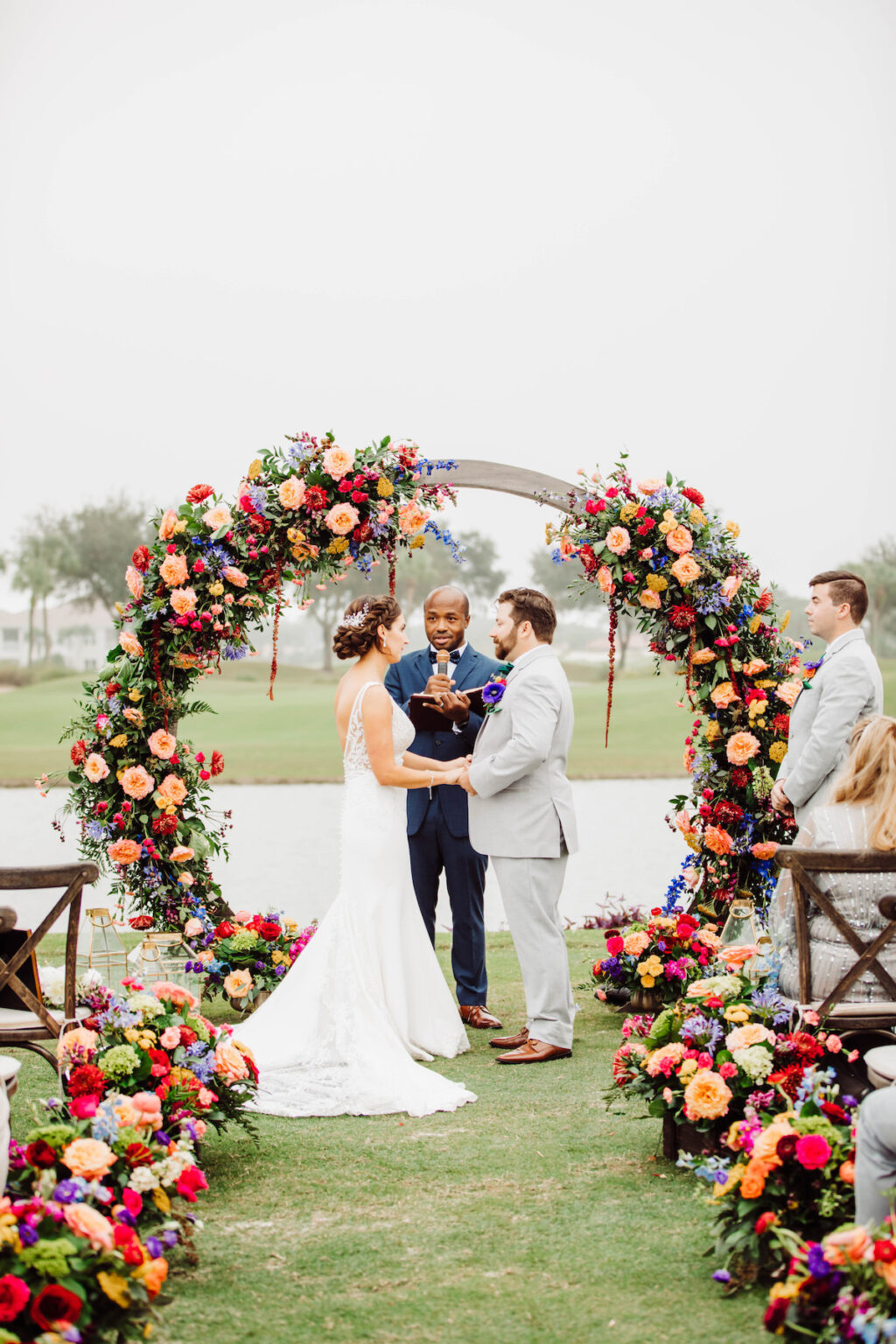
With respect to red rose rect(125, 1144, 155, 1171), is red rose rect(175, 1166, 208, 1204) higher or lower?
lower

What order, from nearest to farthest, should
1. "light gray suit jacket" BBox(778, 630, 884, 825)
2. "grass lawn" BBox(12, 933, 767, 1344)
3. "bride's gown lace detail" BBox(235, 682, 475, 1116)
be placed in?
"grass lawn" BBox(12, 933, 767, 1344) → "bride's gown lace detail" BBox(235, 682, 475, 1116) → "light gray suit jacket" BBox(778, 630, 884, 825)

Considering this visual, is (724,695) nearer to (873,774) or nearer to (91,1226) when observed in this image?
(873,774)

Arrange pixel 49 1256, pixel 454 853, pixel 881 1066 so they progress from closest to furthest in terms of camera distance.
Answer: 1. pixel 49 1256
2. pixel 881 1066
3. pixel 454 853

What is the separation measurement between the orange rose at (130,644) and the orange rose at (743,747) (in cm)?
308

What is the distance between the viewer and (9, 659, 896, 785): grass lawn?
29891 millimetres

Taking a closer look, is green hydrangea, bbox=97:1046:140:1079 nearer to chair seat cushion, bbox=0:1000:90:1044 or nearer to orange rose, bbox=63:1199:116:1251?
chair seat cushion, bbox=0:1000:90:1044

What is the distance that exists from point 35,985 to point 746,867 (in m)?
3.79

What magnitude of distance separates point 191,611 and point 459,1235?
357 centimetres

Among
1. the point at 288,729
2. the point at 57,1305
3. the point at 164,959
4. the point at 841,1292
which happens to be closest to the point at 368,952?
the point at 164,959

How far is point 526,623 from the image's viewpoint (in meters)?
5.48

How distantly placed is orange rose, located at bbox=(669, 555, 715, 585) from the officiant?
42.4 inches

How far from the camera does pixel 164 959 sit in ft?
20.6

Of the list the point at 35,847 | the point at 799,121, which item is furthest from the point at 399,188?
the point at 35,847

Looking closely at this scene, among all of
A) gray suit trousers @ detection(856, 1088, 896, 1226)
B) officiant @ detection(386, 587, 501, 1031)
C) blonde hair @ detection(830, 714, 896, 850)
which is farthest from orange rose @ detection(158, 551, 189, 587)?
gray suit trousers @ detection(856, 1088, 896, 1226)
